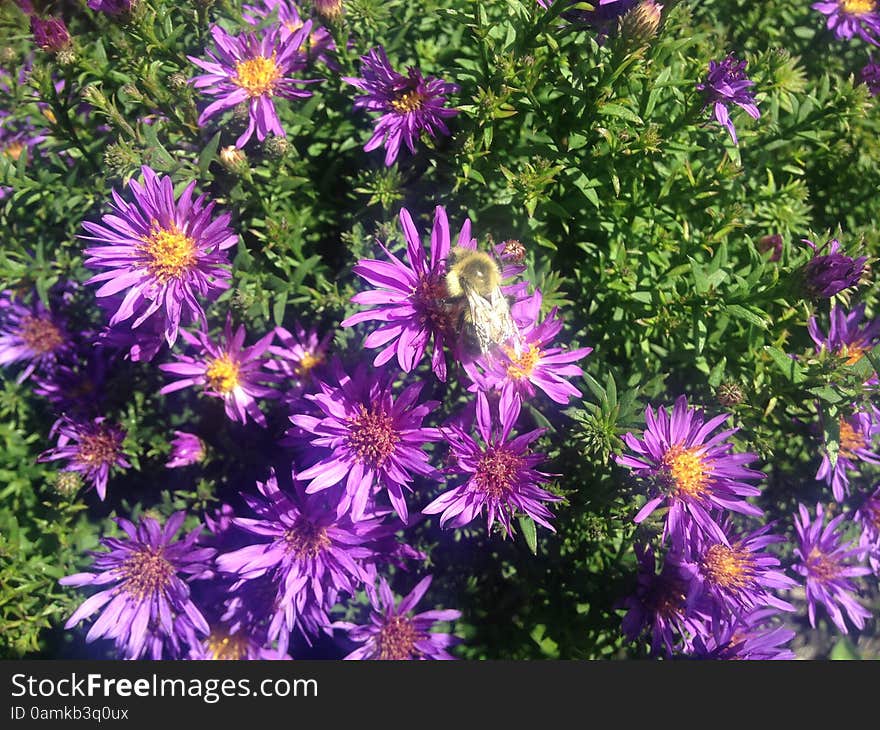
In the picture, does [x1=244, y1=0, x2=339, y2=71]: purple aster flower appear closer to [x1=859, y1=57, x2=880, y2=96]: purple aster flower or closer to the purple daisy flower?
the purple daisy flower

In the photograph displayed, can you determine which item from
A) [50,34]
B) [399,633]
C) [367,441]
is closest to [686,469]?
[367,441]

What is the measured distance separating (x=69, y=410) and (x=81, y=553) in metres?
0.67

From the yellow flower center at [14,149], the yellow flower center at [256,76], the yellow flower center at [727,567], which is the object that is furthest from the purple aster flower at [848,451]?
the yellow flower center at [14,149]

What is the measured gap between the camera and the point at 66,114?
2623 millimetres

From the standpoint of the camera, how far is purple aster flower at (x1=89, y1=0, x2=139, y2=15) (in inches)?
92.7

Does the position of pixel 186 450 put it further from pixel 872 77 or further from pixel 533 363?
pixel 872 77

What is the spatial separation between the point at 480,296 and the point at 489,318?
80mm

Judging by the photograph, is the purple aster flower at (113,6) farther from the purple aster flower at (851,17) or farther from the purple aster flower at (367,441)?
the purple aster flower at (851,17)

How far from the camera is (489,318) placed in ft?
6.93

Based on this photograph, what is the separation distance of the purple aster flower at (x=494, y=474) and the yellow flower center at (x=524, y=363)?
0.41 feet

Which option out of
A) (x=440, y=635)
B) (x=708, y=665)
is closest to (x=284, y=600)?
(x=440, y=635)

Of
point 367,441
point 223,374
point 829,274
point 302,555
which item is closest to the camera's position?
point 829,274

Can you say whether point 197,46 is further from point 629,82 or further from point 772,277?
point 772,277

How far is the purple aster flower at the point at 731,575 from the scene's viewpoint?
2.54m
